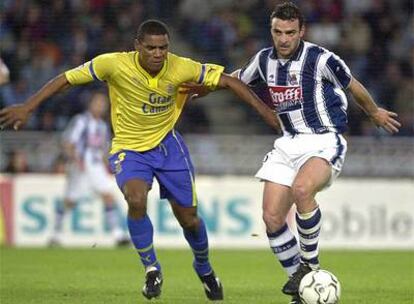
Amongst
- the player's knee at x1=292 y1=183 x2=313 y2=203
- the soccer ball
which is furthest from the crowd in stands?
the soccer ball

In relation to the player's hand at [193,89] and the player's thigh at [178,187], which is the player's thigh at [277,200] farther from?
the player's hand at [193,89]

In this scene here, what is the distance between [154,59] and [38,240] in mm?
8690

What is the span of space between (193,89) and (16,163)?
27.9 feet

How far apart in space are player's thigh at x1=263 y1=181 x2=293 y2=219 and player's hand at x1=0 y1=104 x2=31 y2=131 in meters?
1.82

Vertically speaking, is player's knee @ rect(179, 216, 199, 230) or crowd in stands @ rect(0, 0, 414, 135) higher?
crowd in stands @ rect(0, 0, 414, 135)

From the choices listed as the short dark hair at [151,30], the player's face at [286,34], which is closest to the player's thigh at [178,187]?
the short dark hair at [151,30]

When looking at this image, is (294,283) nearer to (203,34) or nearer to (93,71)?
(93,71)

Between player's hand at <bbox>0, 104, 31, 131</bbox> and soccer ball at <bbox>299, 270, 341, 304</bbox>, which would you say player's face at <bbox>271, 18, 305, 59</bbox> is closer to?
soccer ball at <bbox>299, 270, 341, 304</bbox>

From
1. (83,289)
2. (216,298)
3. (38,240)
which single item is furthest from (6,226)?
(216,298)

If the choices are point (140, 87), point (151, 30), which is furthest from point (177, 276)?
point (151, 30)

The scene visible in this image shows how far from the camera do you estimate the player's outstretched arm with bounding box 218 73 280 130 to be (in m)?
8.40

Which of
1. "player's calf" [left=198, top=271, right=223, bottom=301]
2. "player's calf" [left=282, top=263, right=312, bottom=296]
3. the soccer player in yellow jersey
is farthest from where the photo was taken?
"player's calf" [left=198, top=271, right=223, bottom=301]

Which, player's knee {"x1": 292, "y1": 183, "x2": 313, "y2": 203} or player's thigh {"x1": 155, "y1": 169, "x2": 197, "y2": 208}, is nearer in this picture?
player's knee {"x1": 292, "y1": 183, "x2": 313, "y2": 203}

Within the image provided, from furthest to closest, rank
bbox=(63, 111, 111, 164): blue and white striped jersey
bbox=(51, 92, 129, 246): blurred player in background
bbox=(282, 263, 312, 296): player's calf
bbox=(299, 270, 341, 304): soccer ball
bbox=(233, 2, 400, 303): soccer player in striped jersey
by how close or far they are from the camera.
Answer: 1. bbox=(63, 111, 111, 164): blue and white striped jersey
2. bbox=(51, 92, 129, 246): blurred player in background
3. bbox=(233, 2, 400, 303): soccer player in striped jersey
4. bbox=(282, 263, 312, 296): player's calf
5. bbox=(299, 270, 341, 304): soccer ball
